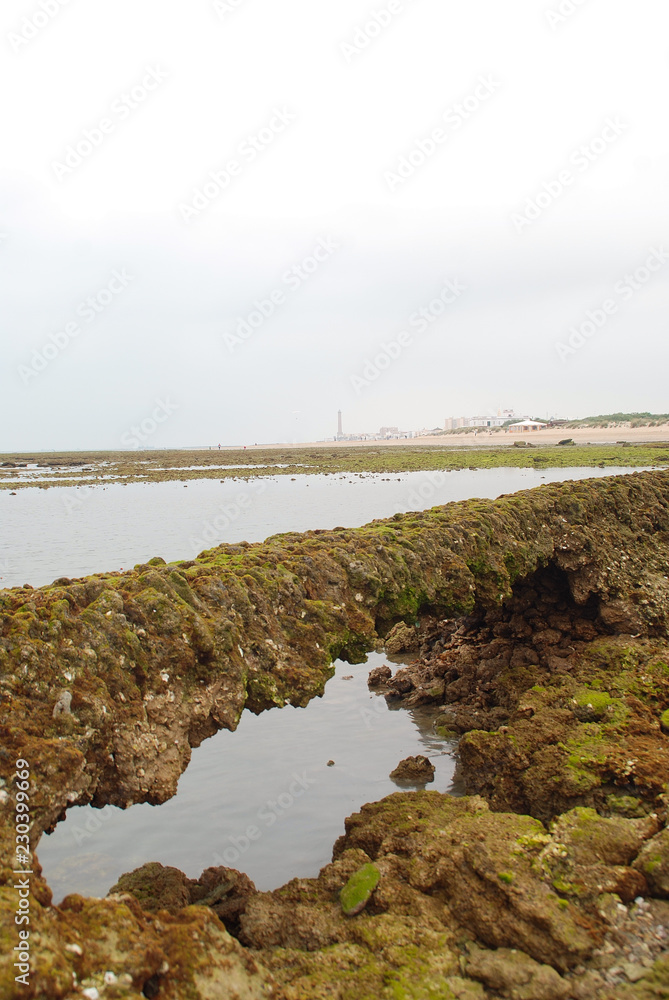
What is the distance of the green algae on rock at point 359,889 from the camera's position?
5582mm

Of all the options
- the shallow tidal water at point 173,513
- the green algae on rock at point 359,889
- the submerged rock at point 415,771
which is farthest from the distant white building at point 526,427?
the green algae on rock at point 359,889

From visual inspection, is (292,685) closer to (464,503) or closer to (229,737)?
(229,737)

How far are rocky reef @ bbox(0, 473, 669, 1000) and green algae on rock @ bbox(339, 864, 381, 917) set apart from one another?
0.23 feet

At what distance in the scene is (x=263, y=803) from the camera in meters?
8.80

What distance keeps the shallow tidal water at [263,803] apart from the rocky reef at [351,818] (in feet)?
3.68

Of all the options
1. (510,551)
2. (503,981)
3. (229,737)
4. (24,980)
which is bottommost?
(229,737)

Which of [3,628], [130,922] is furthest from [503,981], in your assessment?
[3,628]

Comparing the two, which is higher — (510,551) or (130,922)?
(510,551)

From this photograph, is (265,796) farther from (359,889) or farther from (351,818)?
(359,889)

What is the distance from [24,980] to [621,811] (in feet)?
18.9

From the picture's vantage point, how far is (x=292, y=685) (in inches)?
279

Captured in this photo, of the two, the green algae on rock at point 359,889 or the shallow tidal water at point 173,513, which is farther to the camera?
the shallow tidal water at point 173,513

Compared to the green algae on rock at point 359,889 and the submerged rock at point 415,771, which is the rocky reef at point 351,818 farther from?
the submerged rock at point 415,771

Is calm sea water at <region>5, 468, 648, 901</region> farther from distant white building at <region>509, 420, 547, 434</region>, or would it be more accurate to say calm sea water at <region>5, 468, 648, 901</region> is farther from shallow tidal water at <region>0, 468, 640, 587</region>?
distant white building at <region>509, 420, 547, 434</region>
